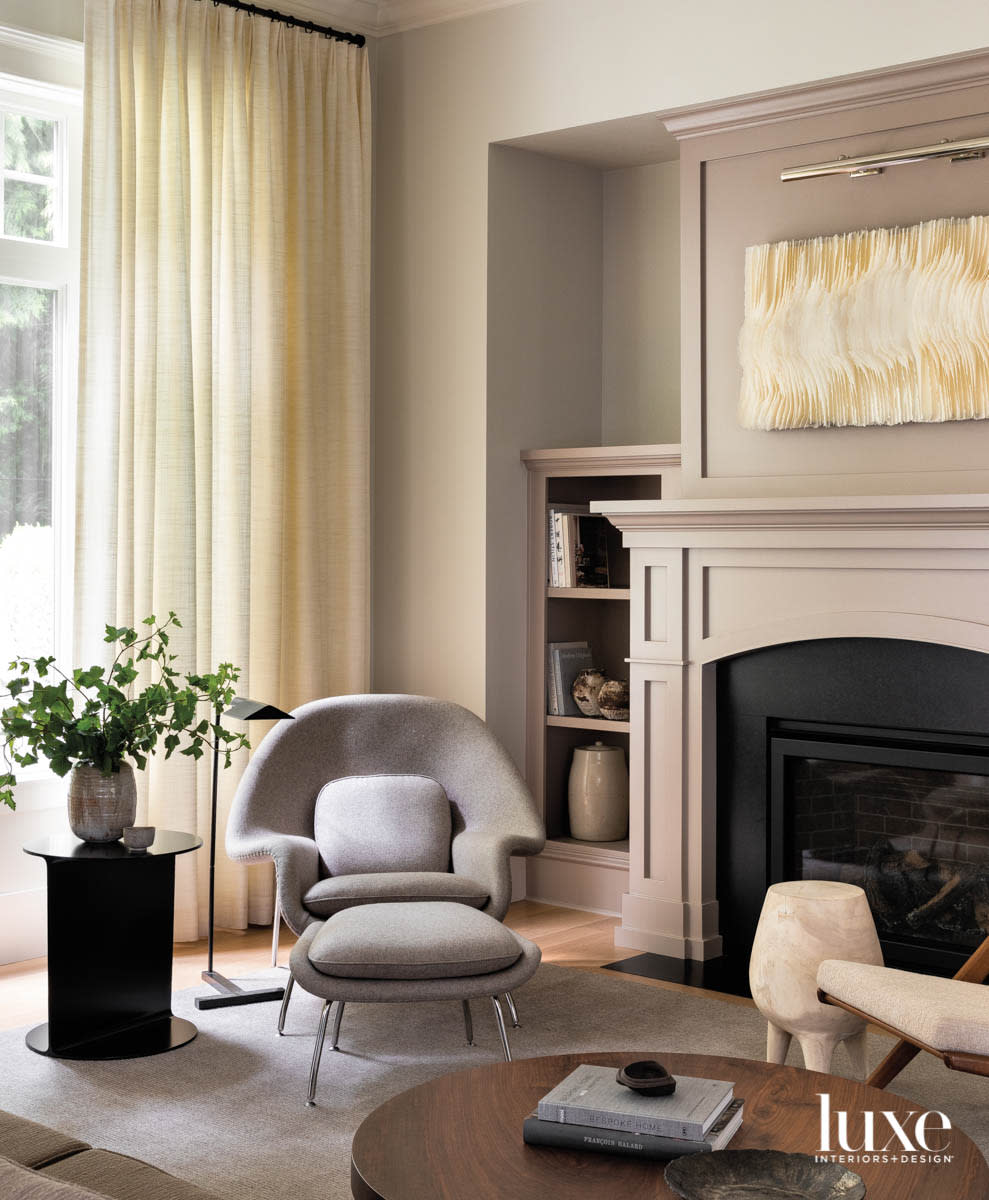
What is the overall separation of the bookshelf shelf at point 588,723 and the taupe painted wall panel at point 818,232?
903 millimetres

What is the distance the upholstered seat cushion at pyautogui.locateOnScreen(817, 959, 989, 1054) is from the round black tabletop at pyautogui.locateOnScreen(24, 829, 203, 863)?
1.58m

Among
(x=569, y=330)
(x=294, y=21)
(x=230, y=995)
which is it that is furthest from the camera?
(x=569, y=330)

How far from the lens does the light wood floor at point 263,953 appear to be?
3818 millimetres

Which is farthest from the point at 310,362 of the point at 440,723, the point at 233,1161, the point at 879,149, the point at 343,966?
the point at 233,1161

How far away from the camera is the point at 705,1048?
341 cm

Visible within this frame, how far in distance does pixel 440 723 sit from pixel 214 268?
1614 millimetres

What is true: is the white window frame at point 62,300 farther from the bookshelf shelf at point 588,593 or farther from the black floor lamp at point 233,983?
the bookshelf shelf at point 588,593

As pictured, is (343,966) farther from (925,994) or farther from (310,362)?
(310,362)

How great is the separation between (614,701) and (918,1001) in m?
2.18

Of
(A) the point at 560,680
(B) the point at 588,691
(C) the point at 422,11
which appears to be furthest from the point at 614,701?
(C) the point at 422,11

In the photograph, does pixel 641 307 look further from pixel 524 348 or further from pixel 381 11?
pixel 381 11

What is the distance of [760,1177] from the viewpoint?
185 centimetres

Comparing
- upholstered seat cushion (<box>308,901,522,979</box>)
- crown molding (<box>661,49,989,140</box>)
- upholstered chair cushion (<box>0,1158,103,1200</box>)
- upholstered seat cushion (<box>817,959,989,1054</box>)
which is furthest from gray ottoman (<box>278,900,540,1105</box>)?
crown molding (<box>661,49,989,140</box>)

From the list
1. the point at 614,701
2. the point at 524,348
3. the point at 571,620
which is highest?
the point at 524,348
